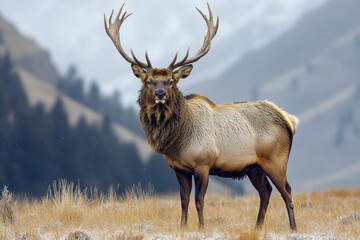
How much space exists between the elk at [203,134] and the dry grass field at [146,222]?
503mm

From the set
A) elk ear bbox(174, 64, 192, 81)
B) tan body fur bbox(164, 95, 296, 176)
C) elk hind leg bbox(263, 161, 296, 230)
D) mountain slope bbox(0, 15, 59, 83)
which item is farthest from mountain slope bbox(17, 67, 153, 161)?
elk hind leg bbox(263, 161, 296, 230)

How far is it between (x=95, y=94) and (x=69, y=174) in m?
70.5

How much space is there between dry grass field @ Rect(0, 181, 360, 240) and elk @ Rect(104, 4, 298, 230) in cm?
50

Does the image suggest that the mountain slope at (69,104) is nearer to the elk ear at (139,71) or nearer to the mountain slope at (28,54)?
the mountain slope at (28,54)

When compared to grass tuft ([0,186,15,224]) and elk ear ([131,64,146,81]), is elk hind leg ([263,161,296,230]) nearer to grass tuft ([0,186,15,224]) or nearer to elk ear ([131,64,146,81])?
elk ear ([131,64,146,81])

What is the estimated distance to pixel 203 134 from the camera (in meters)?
10.4

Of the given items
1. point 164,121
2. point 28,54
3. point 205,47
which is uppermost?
point 28,54

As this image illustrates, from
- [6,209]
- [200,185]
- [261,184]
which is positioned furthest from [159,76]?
[6,209]

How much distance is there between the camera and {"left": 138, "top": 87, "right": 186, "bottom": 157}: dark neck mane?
34.0 feet

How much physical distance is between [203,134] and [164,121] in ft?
1.76

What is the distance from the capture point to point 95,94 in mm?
139375

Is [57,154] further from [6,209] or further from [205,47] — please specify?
[205,47]

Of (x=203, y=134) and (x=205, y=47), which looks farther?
(x=205, y=47)

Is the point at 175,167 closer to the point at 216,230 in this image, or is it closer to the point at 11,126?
the point at 216,230
